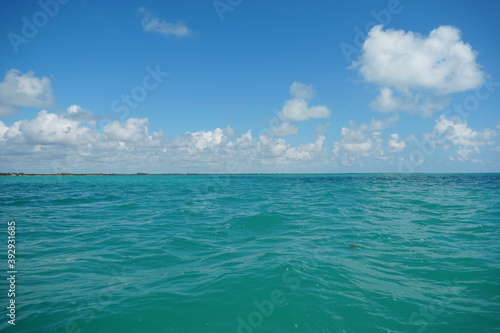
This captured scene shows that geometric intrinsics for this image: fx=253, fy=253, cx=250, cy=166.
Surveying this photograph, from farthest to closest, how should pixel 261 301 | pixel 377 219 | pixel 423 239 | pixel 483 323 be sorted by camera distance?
pixel 377 219
pixel 423 239
pixel 261 301
pixel 483 323

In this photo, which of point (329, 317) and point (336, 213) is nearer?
point (329, 317)

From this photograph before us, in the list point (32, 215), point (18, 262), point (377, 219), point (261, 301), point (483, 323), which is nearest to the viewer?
point (483, 323)

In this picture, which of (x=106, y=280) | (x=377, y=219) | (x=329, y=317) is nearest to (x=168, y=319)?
(x=106, y=280)

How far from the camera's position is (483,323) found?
659 cm

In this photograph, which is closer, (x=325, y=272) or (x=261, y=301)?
(x=261, y=301)

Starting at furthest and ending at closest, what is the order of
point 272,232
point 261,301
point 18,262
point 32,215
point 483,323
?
point 32,215
point 272,232
point 18,262
point 261,301
point 483,323

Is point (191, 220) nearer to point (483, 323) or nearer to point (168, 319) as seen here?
point (168, 319)

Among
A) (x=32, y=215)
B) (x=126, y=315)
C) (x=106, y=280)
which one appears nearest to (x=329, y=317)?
(x=126, y=315)

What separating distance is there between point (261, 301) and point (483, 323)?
584 cm

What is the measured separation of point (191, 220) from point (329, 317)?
14.2m

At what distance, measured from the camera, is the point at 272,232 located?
15.8 meters

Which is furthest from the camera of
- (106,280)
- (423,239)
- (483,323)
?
(423,239)

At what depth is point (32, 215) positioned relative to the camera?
841 inches

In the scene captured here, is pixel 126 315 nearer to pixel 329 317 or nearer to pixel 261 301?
pixel 261 301
